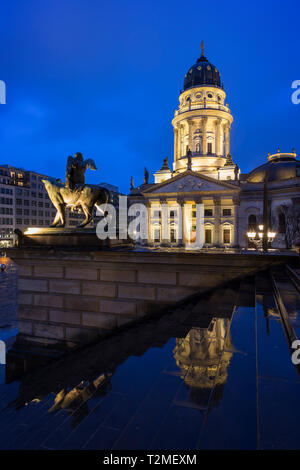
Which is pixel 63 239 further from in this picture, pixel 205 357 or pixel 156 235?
pixel 156 235

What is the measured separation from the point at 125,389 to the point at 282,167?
217 feet

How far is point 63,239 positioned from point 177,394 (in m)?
7.80

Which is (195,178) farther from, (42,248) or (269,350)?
(269,350)

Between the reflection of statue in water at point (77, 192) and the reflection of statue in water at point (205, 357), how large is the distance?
21.8 feet

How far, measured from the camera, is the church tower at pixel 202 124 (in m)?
68.2

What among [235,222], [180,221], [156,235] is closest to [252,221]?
[235,222]

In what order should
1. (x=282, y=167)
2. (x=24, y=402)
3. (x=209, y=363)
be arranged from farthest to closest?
(x=282, y=167) → (x=24, y=402) → (x=209, y=363)

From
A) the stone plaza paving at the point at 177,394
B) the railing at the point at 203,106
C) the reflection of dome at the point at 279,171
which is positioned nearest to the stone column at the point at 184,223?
the reflection of dome at the point at 279,171

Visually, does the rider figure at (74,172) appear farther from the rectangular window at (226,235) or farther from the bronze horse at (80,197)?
the rectangular window at (226,235)

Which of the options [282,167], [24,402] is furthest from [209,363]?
[282,167]

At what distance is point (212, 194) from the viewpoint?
5641cm

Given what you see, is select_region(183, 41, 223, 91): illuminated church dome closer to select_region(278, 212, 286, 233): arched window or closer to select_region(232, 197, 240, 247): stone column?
select_region(232, 197, 240, 247): stone column

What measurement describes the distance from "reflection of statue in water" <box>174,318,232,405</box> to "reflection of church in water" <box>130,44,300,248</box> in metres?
50.4

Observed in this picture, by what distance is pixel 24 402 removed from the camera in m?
4.32
